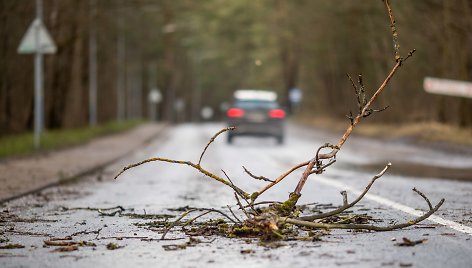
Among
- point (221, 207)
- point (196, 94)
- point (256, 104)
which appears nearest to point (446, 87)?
point (256, 104)

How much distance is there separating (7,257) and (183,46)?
311ft

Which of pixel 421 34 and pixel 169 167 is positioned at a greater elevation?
pixel 421 34

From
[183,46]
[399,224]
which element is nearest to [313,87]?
[183,46]

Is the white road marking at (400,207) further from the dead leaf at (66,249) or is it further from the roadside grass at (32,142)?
the roadside grass at (32,142)

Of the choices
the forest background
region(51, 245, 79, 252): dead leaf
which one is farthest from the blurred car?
region(51, 245, 79, 252): dead leaf

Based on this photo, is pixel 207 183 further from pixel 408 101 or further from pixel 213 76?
pixel 213 76

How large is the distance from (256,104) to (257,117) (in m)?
0.56

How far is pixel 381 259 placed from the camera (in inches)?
307

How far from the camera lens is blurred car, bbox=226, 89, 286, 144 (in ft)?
120

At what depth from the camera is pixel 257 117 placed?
121 feet

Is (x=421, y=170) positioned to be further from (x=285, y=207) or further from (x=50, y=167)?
(x=285, y=207)

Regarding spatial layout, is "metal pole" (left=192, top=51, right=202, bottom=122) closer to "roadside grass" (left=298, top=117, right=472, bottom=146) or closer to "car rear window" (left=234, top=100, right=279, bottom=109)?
"roadside grass" (left=298, top=117, right=472, bottom=146)

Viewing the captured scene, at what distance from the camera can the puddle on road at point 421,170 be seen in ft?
64.8

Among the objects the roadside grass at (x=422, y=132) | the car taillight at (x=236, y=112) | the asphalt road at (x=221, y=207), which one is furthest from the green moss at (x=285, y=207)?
the car taillight at (x=236, y=112)
